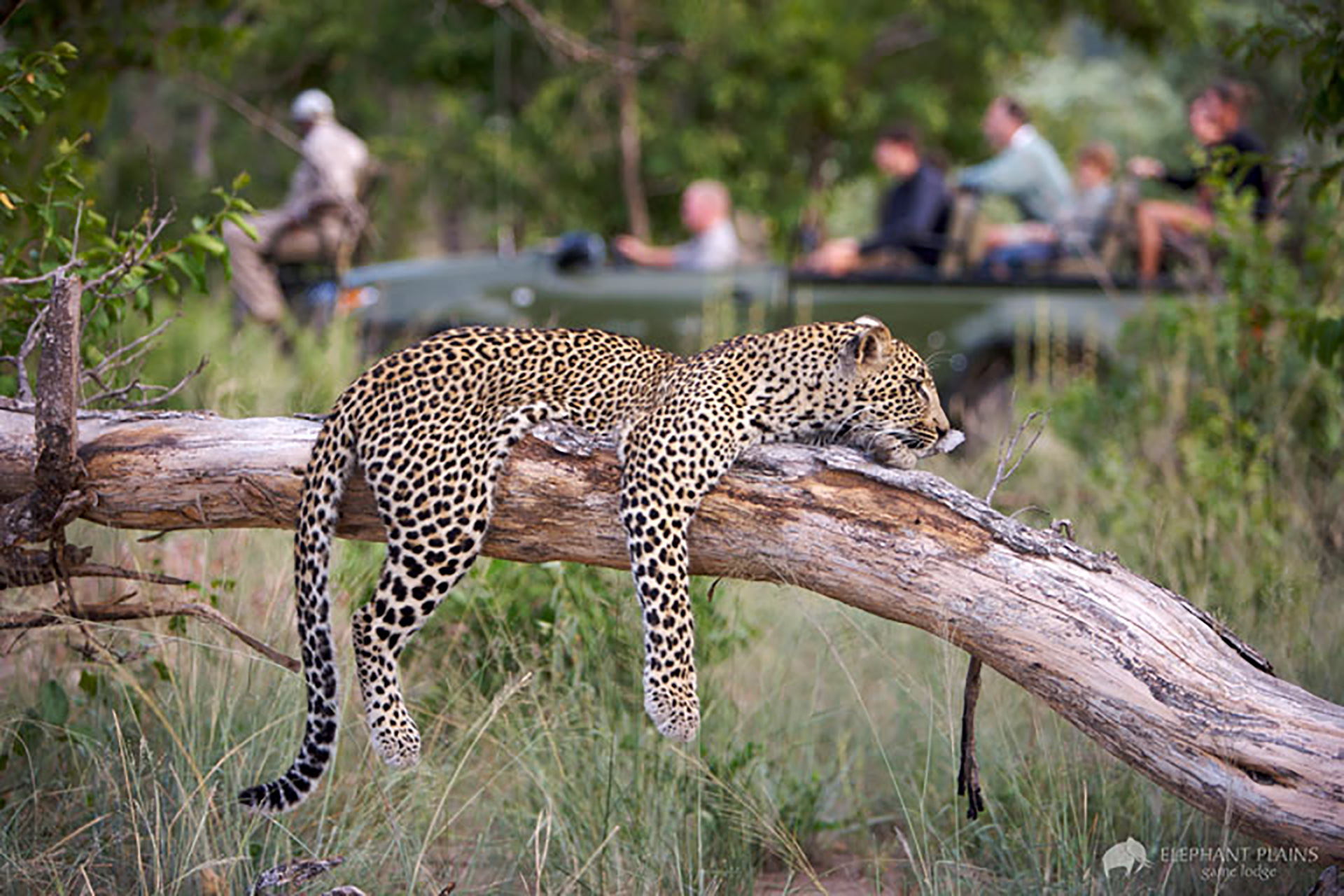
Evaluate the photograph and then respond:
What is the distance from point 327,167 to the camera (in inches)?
511

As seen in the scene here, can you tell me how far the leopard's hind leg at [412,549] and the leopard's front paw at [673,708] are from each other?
636mm

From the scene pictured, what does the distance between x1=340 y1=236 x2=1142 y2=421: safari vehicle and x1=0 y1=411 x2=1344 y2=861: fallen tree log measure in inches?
211

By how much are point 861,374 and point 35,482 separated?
244cm

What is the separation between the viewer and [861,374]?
4.43m

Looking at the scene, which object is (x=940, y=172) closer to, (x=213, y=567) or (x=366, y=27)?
(x=213, y=567)

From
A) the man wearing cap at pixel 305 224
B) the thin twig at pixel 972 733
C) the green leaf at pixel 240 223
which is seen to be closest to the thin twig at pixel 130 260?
the green leaf at pixel 240 223

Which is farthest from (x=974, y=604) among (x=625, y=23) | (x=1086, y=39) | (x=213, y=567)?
(x=1086, y=39)

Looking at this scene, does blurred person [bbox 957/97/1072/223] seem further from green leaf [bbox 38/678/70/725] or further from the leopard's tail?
green leaf [bbox 38/678/70/725]

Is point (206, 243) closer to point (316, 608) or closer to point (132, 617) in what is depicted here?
point (132, 617)

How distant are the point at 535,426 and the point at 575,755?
133 cm

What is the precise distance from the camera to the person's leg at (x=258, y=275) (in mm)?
12953

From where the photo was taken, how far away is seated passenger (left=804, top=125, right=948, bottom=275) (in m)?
10.8

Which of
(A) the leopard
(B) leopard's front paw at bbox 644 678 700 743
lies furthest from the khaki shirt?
(B) leopard's front paw at bbox 644 678 700 743

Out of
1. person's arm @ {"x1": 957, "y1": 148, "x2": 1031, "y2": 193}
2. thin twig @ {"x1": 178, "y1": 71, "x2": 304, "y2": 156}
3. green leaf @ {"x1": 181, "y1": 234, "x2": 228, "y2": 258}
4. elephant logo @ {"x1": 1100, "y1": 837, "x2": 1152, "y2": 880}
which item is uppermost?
thin twig @ {"x1": 178, "y1": 71, "x2": 304, "y2": 156}
